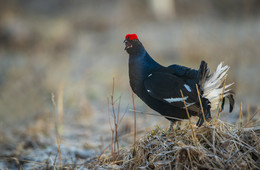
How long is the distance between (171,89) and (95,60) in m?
7.45

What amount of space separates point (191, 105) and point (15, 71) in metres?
5.84

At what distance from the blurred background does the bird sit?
371mm

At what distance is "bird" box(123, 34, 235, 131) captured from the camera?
2.46m

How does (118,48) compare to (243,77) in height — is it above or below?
above

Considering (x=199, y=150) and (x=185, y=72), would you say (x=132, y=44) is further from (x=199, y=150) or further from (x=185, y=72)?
(x=199, y=150)

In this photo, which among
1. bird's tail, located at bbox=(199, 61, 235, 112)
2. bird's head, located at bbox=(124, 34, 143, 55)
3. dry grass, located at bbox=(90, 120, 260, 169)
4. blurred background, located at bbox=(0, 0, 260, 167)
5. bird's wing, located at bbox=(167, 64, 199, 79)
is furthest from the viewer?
blurred background, located at bbox=(0, 0, 260, 167)

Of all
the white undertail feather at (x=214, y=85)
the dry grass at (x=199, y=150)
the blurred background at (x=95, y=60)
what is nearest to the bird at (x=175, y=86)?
the white undertail feather at (x=214, y=85)

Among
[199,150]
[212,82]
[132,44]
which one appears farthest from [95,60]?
[199,150]

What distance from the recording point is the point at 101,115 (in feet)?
17.7

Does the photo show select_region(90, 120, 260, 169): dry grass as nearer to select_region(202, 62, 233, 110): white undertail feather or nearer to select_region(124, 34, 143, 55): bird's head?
select_region(202, 62, 233, 110): white undertail feather

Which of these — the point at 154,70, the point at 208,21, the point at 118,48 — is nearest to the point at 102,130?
the point at 154,70

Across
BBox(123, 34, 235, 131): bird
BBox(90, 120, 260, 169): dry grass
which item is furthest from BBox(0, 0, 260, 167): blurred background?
BBox(90, 120, 260, 169): dry grass

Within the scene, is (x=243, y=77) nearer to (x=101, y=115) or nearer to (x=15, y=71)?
(x=101, y=115)

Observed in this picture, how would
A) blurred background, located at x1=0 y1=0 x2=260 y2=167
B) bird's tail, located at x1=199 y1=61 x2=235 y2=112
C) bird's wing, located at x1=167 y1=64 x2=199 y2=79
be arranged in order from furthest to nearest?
blurred background, located at x1=0 y1=0 x2=260 y2=167, bird's wing, located at x1=167 y1=64 x2=199 y2=79, bird's tail, located at x1=199 y1=61 x2=235 y2=112
